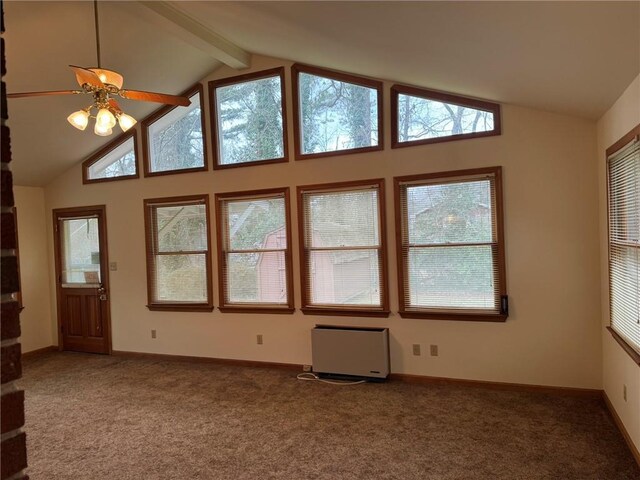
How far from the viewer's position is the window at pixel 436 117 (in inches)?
161

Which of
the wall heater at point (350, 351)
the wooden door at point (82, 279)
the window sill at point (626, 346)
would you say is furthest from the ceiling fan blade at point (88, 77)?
the window sill at point (626, 346)

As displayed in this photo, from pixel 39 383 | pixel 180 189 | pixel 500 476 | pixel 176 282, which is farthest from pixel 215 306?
pixel 500 476

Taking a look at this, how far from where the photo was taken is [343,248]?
15.3 ft

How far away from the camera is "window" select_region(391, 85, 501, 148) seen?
4086 millimetres

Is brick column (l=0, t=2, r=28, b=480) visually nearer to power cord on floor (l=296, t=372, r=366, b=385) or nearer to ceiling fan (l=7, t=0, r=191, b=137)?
ceiling fan (l=7, t=0, r=191, b=137)

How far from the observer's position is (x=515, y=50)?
8.55 ft

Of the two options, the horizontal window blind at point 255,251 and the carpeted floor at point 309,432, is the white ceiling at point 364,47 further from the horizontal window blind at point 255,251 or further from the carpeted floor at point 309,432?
the carpeted floor at point 309,432

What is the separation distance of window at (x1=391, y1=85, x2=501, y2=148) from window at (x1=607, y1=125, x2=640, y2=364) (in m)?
1.15

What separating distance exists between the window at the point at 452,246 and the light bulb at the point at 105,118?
2.72 meters

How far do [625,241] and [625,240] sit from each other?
3 centimetres

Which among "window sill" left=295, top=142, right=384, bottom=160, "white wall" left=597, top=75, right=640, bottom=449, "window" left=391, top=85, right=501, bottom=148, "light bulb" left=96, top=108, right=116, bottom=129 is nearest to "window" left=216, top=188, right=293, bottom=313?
"window sill" left=295, top=142, right=384, bottom=160

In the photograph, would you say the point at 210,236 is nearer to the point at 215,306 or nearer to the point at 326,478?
the point at 215,306

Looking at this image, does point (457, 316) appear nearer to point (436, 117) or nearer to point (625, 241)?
point (625, 241)

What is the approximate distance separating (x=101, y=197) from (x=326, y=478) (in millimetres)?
4965
